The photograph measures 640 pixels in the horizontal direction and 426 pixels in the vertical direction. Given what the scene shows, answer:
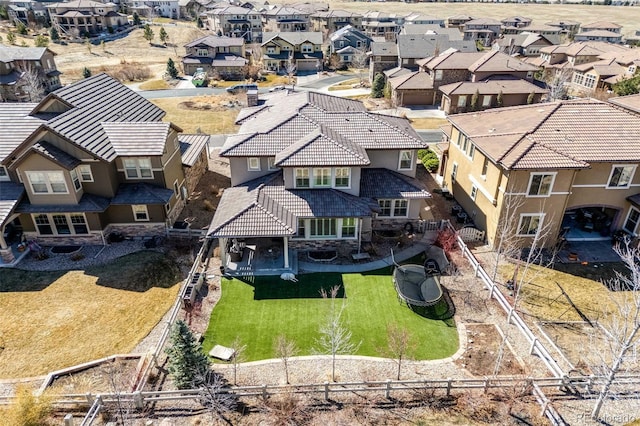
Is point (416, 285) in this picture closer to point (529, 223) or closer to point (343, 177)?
point (343, 177)

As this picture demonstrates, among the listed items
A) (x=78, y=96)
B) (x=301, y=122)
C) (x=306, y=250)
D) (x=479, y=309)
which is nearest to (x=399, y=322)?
(x=479, y=309)

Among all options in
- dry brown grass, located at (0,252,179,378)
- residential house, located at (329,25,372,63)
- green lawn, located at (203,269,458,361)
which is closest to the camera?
dry brown grass, located at (0,252,179,378)

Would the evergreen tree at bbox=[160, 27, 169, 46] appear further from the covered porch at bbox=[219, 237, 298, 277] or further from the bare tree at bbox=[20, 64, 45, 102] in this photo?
the covered porch at bbox=[219, 237, 298, 277]

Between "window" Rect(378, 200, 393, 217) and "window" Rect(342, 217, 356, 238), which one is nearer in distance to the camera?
"window" Rect(342, 217, 356, 238)

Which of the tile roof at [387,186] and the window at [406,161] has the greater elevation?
the window at [406,161]

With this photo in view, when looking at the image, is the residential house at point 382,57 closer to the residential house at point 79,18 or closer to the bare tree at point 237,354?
the bare tree at point 237,354

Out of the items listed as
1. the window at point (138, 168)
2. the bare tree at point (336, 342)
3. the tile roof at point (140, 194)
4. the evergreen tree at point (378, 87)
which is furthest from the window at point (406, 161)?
the evergreen tree at point (378, 87)

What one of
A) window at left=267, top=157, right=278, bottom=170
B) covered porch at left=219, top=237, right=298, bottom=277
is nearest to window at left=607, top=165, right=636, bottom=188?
covered porch at left=219, top=237, right=298, bottom=277

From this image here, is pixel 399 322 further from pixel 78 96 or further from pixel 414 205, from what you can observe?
pixel 78 96
